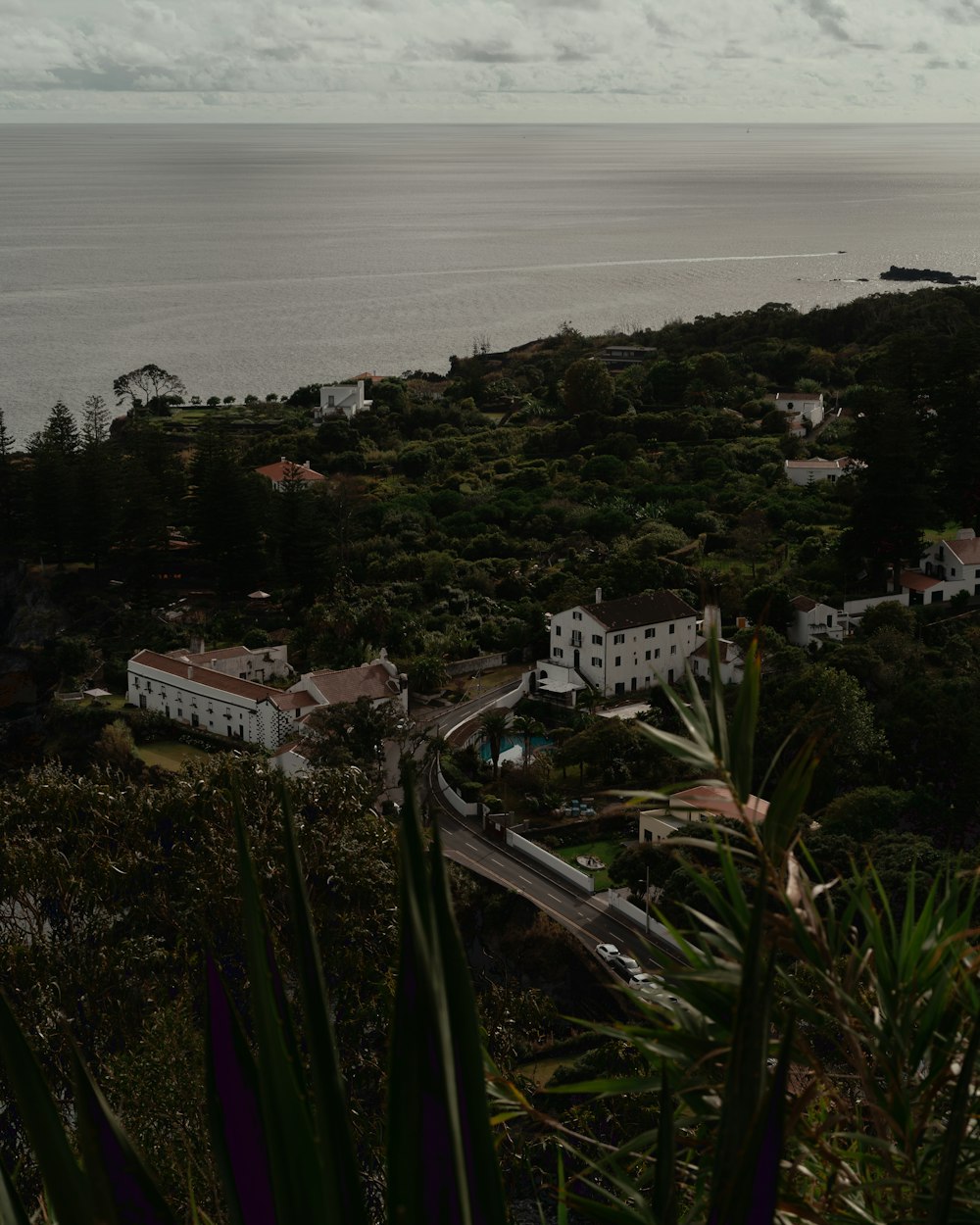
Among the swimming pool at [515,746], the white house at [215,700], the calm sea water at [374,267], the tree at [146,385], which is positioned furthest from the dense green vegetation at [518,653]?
the calm sea water at [374,267]

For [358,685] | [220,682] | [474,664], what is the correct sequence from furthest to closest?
[474,664] < [220,682] < [358,685]

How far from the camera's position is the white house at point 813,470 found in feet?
117

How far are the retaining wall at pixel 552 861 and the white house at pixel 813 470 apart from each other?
19325mm

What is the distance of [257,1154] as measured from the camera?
65.6 inches

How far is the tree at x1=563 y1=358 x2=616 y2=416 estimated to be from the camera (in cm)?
4384

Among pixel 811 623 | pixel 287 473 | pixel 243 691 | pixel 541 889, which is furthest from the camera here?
pixel 287 473

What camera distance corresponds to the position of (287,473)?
37500 millimetres

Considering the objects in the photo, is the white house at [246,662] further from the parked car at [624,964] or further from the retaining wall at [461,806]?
the parked car at [624,964]

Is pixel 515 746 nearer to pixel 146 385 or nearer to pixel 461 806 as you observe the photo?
pixel 461 806

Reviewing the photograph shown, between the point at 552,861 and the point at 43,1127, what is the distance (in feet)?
55.7

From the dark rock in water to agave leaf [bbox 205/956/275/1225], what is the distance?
9333 centimetres

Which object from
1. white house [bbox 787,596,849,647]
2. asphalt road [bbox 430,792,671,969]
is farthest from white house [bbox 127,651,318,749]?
white house [bbox 787,596,849,647]

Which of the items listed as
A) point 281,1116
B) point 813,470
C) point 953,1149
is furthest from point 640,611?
point 281,1116

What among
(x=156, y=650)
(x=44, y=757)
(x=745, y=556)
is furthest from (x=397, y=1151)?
(x=745, y=556)
